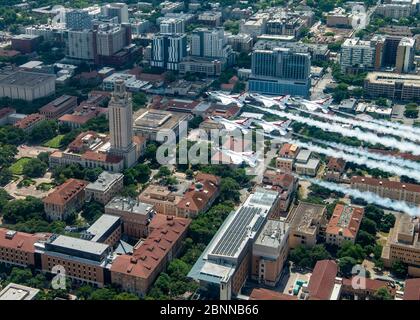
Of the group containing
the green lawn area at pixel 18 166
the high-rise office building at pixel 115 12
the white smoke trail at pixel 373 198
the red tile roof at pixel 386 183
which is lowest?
the green lawn area at pixel 18 166

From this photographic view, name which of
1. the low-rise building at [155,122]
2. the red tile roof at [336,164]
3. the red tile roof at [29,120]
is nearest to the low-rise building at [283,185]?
the red tile roof at [336,164]

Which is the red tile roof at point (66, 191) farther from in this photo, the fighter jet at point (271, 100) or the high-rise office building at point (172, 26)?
the high-rise office building at point (172, 26)

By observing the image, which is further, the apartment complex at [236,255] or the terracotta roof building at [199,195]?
the terracotta roof building at [199,195]

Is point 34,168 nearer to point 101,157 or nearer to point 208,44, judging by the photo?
point 101,157

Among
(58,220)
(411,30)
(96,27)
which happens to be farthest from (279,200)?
(411,30)

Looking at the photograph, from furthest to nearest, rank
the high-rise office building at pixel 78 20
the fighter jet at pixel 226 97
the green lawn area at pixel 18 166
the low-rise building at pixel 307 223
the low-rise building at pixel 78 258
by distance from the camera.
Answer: the high-rise office building at pixel 78 20 < the fighter jet at pixel 226 97 < the green lawn area at pixel 18 166 < the low-rise building at pixel 307 223 < the low-rise building at pixel 78 258

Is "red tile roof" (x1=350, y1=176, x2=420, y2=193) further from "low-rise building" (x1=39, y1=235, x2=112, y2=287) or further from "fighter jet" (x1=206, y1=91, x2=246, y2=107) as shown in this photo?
"low-rise building" (x1=39, y1=235, x2=112, y2=287)
